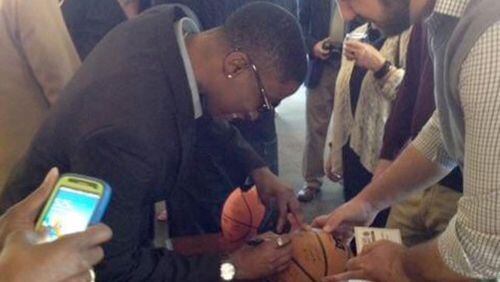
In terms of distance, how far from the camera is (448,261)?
50.1 inches

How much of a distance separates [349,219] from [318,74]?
1743 millimetres

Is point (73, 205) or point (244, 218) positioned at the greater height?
point (73, 205)

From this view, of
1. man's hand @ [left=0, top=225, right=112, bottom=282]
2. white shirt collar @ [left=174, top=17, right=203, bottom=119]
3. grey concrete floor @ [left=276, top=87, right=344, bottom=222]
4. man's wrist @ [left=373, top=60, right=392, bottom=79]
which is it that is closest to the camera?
man's hand @ [left=0, top=225, right=112, bottom=282]

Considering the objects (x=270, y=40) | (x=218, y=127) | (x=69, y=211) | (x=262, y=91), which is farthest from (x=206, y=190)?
(x=69, y=211)

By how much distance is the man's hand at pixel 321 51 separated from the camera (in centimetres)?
326

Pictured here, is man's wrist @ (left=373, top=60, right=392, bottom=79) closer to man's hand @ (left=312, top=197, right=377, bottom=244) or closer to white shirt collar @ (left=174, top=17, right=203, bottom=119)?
man's hand @ (left=312, top=197, right=377, bottom=244)

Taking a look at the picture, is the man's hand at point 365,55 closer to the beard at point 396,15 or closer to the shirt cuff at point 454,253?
the beard at point 396,15

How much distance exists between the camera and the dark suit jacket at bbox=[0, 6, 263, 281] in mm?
1419

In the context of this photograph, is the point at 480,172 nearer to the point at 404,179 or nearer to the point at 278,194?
the point at 404,179

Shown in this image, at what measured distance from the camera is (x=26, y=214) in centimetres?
116

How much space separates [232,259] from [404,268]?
53cm

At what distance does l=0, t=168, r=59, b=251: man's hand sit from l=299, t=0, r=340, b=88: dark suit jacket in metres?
2.29

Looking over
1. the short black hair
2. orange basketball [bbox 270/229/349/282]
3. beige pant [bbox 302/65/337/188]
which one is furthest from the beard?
beige pant [bbox 302/65/337/188]

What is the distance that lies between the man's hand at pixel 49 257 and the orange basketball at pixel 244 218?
119 cm
